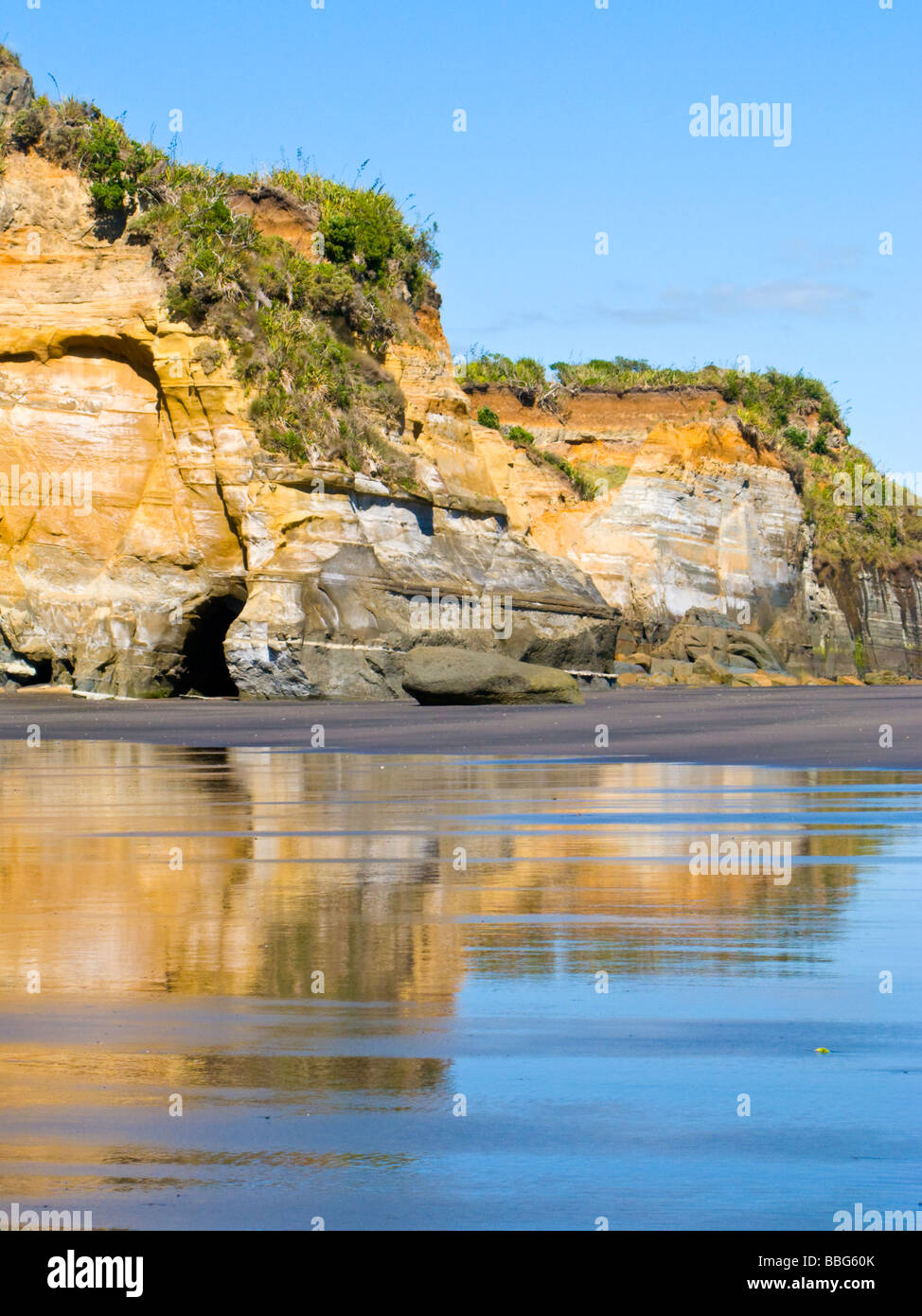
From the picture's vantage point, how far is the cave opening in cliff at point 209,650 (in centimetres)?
3994

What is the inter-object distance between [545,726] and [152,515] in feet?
63.7

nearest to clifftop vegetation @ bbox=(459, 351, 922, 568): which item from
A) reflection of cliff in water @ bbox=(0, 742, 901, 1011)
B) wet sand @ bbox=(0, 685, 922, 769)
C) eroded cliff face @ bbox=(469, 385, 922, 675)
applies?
eroded cliff face @ bbox=(469, 385, 922, 675)

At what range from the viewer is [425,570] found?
40.0 meters

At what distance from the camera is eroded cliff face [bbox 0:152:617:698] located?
126ft

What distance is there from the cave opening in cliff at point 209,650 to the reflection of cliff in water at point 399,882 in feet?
83.5

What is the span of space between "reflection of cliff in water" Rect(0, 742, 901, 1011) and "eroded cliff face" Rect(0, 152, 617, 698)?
2408 centimetres

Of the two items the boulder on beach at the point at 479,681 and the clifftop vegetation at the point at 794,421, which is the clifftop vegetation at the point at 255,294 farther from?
the clifftop vegetation at the point at 794,421

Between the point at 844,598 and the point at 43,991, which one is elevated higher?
the point at 844,598

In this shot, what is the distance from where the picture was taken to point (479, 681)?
29219mm

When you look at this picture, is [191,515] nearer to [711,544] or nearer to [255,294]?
[255,294]

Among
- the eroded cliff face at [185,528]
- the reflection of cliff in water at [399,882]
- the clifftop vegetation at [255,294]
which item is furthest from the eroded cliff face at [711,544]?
the reflection of cliff in water at [399,882]
